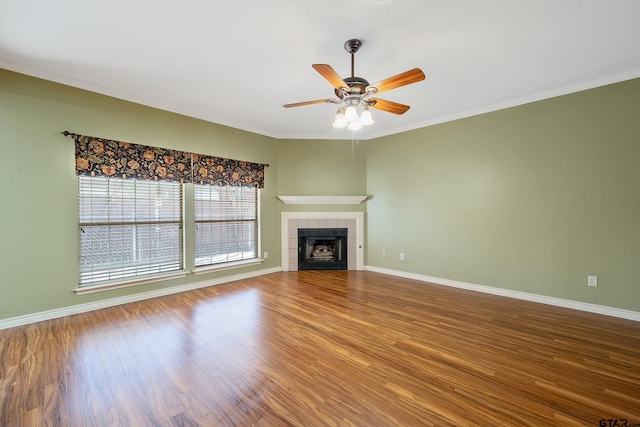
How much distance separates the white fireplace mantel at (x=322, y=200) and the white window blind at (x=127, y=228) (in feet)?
6.47

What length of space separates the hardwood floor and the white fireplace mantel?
233 cm

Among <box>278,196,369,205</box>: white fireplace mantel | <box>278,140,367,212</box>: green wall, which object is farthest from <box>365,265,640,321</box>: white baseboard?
<box>278,140,367,212</box>: green wall

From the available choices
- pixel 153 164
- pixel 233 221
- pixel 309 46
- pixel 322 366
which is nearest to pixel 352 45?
pixel 309 46

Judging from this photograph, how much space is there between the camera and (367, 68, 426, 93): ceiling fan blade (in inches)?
76.6

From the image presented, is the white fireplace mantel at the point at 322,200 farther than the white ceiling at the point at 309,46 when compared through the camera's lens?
Yes

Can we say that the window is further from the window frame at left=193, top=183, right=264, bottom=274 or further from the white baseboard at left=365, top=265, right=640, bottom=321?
the white baseboard at left=365, top=265, right=640, bottom=321

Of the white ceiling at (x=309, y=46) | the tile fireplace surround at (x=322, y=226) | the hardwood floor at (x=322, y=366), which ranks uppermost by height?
the white ceiling at (x=309, y=46)

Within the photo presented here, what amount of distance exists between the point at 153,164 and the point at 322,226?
3.08 meters

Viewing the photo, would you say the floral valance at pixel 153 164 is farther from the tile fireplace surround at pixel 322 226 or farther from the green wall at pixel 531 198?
the green wall at pixel 531 198

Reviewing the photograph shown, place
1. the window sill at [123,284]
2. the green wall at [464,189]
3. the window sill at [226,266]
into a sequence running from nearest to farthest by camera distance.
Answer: the green wall at [464,189]
the window sill at [123,284]
the window sill at [226,266]

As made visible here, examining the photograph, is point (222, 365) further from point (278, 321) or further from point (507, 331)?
point (507, 331)

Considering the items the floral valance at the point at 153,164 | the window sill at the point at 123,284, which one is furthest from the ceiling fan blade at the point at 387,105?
the window sill at the point at 123,284

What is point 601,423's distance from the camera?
1.52 meters

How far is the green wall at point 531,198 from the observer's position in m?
2.99
